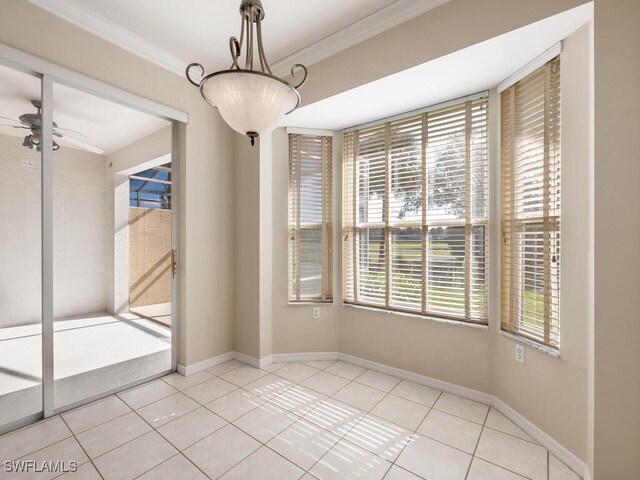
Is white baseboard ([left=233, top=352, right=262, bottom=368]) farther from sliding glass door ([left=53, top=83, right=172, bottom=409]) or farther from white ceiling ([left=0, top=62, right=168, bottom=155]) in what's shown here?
white ceiling ([left=0, top=62, right=168, bottom=155])

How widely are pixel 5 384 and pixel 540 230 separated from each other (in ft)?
12.6

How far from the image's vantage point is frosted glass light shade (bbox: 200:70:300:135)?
132cm

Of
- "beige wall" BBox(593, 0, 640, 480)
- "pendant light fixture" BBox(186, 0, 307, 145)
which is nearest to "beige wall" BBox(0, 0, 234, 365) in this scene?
"pendant light fixture" BBox(186, 0, 307, 145)

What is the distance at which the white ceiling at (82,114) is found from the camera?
6.61 feet

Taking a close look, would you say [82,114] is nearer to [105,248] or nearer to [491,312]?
[105,248]

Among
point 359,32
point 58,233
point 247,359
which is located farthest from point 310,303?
point 359,32

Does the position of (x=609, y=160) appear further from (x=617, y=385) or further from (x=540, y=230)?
(x=617, y=385)

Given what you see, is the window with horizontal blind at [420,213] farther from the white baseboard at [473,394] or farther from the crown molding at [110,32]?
the crown molding at [110,32]

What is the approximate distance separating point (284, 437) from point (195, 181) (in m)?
2.38

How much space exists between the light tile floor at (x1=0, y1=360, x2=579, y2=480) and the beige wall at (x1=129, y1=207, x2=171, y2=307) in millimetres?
818

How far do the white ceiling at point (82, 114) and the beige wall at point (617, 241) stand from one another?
3.30m

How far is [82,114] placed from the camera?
234 cm

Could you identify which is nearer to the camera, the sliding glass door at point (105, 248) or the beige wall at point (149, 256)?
the sliding glass door at point (105, 248)

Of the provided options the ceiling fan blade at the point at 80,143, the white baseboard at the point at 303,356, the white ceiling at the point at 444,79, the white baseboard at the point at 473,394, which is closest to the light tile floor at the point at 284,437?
the white baseboard at the point at 473,394
